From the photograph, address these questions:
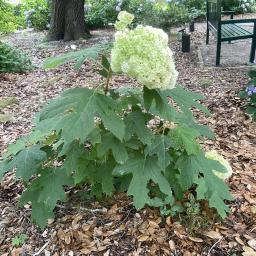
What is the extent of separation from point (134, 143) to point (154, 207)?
666mm

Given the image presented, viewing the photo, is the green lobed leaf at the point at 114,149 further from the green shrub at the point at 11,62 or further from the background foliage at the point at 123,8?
the background foliage at the point at 123,8

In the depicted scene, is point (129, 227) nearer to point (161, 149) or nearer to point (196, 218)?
point (196, 218)

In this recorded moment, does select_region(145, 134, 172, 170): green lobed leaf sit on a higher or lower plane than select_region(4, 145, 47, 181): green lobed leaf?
higher

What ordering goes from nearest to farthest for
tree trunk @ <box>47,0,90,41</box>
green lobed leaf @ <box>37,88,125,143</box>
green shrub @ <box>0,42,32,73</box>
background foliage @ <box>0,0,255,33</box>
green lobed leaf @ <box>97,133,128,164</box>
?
green lobed leaf @ <box>37,88,125,143</box> → green lobed leaf @ <box>97,133,128,164</box> → green shrub @ <box>0,42,32,73</box> → tree trunk @ <box>47,0,90,41</box> → background foliage @ <box>0,0,255,33</box>

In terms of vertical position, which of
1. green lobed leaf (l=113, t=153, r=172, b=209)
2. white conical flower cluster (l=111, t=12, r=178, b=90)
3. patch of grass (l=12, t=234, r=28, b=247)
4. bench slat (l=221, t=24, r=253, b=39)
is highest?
white conical flower cluster (l=111, t=12, r=178, b=90)

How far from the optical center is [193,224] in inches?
97.2

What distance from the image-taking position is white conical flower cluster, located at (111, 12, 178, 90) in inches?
71.0

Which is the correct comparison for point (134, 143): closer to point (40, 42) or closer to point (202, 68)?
point (202, 68)

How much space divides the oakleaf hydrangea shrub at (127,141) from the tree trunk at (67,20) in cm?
731

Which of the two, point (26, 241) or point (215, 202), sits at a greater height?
point (215, 202)

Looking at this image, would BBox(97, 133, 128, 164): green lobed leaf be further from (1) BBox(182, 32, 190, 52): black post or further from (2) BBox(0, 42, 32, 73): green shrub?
(1) BBox(182, 32, 190, 52): black post

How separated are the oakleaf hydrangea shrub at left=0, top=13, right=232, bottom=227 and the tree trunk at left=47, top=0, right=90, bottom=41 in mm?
7307

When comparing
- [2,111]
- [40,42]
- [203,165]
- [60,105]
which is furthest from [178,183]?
[40,42]

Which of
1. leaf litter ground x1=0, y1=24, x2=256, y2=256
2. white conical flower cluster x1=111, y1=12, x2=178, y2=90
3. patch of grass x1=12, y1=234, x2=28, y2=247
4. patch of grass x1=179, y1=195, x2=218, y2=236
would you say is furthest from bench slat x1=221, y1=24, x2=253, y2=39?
patch of grass x1=12, y1=234, x2=28, y2=247
